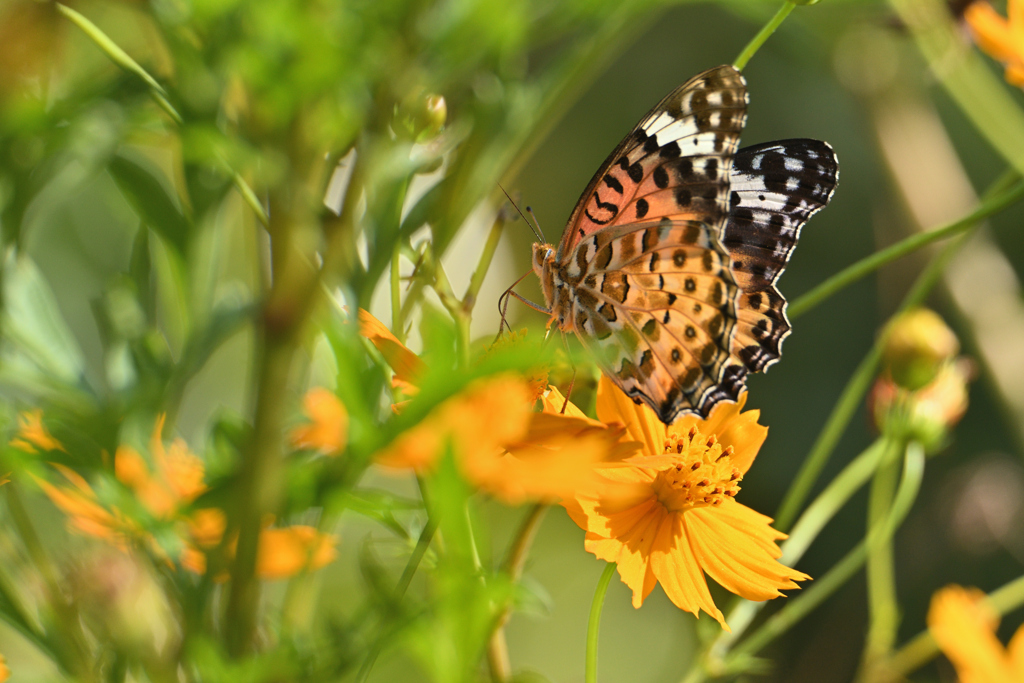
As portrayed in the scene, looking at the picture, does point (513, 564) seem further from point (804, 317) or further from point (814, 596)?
point (804, 317)

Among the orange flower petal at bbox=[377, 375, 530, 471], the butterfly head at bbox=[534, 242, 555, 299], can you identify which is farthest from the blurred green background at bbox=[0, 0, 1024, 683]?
the orange flower petal at bbox=[377, 375, 530, 471]

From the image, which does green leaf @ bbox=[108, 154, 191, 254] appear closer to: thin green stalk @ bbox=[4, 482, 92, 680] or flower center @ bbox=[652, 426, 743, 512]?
thin green stalk @ bbox=[4, 482, 92, 680]

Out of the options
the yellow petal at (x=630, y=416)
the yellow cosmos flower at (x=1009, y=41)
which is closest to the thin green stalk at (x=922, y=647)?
the yellow petal at (x=630, y=416)

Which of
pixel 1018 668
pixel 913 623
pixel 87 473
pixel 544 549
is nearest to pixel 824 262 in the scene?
pixel 913 623

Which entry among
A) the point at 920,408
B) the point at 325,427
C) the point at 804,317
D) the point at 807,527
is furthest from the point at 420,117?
the point at 804,317

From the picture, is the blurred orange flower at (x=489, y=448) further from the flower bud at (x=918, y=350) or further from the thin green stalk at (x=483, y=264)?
the flower bud at (x=918, y=350)

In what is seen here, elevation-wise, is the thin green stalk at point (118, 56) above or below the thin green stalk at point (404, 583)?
above
